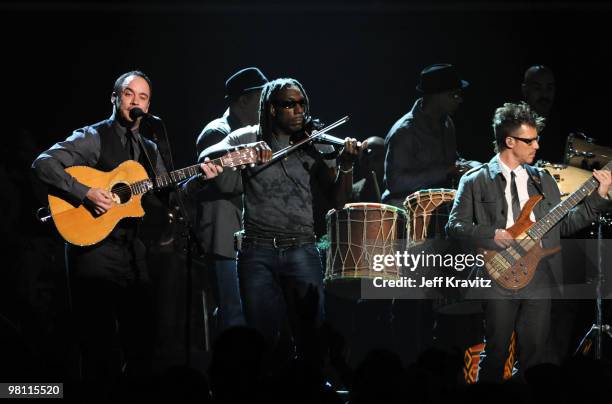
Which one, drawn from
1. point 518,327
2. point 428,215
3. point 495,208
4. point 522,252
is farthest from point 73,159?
point 518,327

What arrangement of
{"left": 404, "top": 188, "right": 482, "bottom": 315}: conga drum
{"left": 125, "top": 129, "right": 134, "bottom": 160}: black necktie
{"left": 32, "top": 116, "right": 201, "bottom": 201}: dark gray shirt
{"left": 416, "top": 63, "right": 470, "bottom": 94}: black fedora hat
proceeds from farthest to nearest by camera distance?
1. {"left": 416, "top": 63, "right": 470, "bottom": 94}: black fedora hat
2. {"left": 404, "top": 188, "right": 482, "bottom": 315}: conga drum
3. {"left": 125, "top": 129, "right": 134, "bottom": 160}: black necktie
4. {"left": 32, "top": 116, "right": 201, "bottom": 201}: dark gray shirt

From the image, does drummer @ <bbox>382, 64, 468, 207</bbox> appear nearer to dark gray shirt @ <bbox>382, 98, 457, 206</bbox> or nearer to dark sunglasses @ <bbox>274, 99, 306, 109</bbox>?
dark gray shirt @ <bbox>382, 98, 457, 206</bbox>

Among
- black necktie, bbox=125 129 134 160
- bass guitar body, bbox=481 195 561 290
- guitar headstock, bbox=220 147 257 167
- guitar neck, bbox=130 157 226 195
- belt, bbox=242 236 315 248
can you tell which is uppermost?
black necktie, bbox=125 129 134 160

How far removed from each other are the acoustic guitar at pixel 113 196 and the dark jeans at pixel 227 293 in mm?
1345

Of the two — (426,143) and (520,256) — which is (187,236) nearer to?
(520,256)

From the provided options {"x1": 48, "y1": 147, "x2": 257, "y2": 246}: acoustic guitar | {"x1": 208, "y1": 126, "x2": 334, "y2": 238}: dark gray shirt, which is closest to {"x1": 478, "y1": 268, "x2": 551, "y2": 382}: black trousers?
{"x1": 208, "y1": 126, "x2": 334, "y2": 238}: dark gray shirt

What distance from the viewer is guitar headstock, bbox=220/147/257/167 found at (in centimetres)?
656

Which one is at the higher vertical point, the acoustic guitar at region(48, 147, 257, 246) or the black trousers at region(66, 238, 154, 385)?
the acoustic guitar at region(48, 147, 257, 246)

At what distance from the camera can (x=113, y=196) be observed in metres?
6.69

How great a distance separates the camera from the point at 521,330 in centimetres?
697

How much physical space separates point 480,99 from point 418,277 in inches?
115

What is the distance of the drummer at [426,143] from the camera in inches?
338

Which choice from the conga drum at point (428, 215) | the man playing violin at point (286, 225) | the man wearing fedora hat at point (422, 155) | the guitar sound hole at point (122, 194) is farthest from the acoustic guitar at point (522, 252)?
the guitar sound hole at point (122, 194)

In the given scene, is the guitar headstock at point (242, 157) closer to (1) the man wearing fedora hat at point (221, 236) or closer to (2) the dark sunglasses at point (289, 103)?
(2) the dark sunglasses at point (289, 103)
